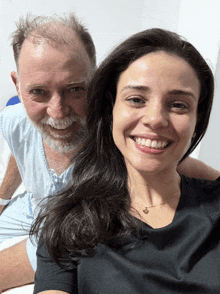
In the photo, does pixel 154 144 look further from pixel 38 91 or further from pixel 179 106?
pixel 38 91

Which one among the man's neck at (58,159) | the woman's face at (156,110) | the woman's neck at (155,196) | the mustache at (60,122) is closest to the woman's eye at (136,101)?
the woman's face at (156,110)

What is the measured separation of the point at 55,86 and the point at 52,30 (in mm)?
213

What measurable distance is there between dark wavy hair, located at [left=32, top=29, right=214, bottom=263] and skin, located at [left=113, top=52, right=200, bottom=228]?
0.18 feet

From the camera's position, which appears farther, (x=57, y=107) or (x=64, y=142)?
(x=64, y=142)

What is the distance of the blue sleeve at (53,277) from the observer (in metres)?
0.87

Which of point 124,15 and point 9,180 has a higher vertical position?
point 124,15

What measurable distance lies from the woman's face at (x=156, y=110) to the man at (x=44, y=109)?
29cm

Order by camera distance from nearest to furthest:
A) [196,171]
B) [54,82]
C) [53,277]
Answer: [53,277] → [54,82] → [196,171]

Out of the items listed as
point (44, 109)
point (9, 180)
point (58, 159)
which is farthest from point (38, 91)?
point (9, 180)

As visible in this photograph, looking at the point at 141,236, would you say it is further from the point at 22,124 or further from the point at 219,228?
the point at 22,124

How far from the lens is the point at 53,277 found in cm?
89

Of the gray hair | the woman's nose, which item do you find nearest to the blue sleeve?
the woman's nose

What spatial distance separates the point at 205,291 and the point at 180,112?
0.49 metres

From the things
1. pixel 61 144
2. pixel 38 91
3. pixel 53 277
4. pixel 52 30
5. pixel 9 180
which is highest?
pixel 52 30
